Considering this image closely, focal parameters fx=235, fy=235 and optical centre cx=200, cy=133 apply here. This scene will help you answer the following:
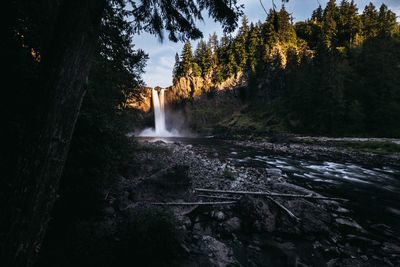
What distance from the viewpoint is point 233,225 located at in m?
7.36

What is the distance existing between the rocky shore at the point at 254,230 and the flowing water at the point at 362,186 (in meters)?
0.62

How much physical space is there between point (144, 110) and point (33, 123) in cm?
8441

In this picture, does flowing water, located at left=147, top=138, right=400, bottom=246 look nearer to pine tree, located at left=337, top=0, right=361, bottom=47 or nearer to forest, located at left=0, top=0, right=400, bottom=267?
forest, located at left=0, top=0, right=400, bottom=267

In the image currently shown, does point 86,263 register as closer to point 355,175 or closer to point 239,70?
point 355,175

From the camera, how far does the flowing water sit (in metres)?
8.32

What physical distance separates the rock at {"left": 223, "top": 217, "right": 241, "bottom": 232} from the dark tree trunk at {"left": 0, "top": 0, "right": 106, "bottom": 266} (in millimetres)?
5858

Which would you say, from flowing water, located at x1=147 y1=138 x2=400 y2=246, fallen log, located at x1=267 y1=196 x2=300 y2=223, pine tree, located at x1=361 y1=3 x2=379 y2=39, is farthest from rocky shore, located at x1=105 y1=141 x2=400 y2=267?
pine tree, located at x1=361 y1=3 x2=379 y2=39

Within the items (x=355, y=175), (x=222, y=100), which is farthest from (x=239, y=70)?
(x=355, y=175)

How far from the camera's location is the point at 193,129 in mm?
81438

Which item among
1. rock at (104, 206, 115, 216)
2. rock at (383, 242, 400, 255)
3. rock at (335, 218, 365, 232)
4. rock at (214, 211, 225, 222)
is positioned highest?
rock at (104, 206, 115, 216)

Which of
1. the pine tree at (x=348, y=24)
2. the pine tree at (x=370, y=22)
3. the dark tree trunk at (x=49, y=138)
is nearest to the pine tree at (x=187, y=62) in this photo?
the pine tree at (x=348, y=24)

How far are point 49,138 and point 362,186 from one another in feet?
51.6

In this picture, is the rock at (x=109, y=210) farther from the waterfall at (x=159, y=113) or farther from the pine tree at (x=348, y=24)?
the pine tree at (x=348, y=24)

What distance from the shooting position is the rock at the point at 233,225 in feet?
23.7
